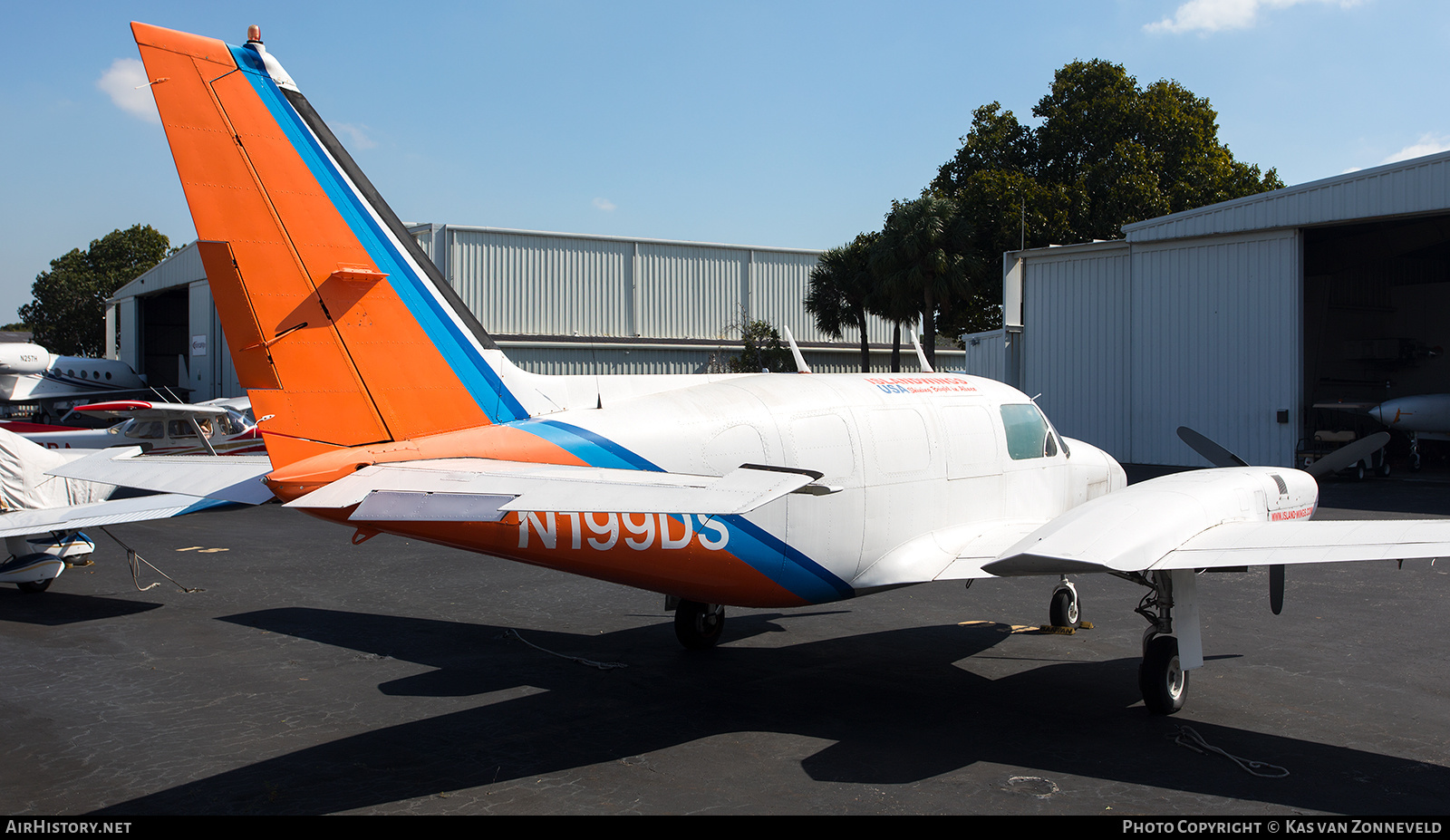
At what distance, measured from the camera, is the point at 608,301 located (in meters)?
41.2

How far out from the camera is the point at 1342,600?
457 inches

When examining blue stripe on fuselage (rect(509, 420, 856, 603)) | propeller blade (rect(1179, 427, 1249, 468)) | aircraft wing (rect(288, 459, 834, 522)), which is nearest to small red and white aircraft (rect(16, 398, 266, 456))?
blue stripe on fuselage (rect(509, 420, 856, 603))

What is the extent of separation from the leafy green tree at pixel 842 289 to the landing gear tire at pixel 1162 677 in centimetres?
3314

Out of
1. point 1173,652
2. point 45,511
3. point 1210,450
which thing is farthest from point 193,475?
point 1210,450

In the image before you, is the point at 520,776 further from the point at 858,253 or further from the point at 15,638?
the point at 858,253

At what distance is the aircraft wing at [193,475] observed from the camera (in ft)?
22.1

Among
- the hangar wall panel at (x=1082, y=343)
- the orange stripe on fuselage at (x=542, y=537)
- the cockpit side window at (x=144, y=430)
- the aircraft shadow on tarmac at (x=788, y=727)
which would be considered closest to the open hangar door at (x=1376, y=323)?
the hangar wall panel at (x=1082, y=343)

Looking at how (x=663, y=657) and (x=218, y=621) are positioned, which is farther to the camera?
(x=218, y=621)

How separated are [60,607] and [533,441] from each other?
858 centimetres

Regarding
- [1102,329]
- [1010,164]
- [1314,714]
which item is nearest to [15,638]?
[1314,714]

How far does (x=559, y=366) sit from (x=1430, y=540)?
35756mm

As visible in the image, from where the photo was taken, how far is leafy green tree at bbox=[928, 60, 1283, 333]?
155 ft

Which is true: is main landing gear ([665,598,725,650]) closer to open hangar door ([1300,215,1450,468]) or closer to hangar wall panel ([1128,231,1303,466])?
hangar wall panel ([1128,231,1303,466])

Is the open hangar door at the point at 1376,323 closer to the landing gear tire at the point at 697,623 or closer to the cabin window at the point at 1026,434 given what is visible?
the cabin window at the point at 1026,434
